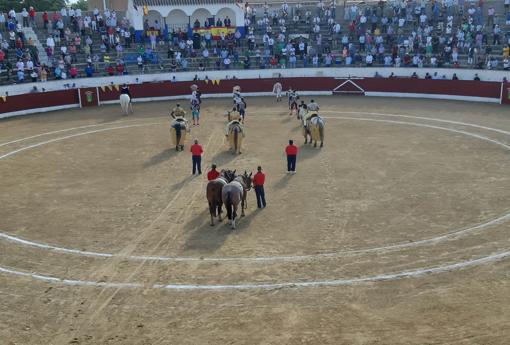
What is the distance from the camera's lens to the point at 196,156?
19219 mm

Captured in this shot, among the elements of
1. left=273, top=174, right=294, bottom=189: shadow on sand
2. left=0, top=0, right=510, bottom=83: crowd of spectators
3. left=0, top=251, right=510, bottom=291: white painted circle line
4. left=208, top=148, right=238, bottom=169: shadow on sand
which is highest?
left=0, top=0, right=510, bottom=83: crowd of spectators

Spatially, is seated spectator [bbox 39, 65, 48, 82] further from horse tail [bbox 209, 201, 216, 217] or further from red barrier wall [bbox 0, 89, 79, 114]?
horse tail [bbox 209, 201, 216, 217]

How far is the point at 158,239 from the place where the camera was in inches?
556

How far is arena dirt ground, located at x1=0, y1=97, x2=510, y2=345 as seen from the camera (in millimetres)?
10109

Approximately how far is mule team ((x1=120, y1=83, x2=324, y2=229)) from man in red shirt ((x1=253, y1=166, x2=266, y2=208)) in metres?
0.18

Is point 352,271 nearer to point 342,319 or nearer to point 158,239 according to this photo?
point 342,319

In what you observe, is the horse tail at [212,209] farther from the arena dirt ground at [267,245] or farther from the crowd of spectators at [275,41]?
the crowd of spectators at [275,41]

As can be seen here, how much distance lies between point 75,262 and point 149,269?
181 centimetres

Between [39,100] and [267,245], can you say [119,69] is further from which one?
[267,245]

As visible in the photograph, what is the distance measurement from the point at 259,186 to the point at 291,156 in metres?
3.56

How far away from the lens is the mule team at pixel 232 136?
1440cm

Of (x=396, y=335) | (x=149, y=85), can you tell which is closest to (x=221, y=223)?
(x=396, y=335)

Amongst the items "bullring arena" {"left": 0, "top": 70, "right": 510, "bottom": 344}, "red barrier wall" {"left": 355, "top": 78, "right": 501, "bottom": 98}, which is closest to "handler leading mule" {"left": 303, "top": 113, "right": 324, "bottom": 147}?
"bullring arena" {"left": 0, "top": 70, "right": 510, "bottom": 344}

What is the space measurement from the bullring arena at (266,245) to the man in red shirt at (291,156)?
1.35ft
